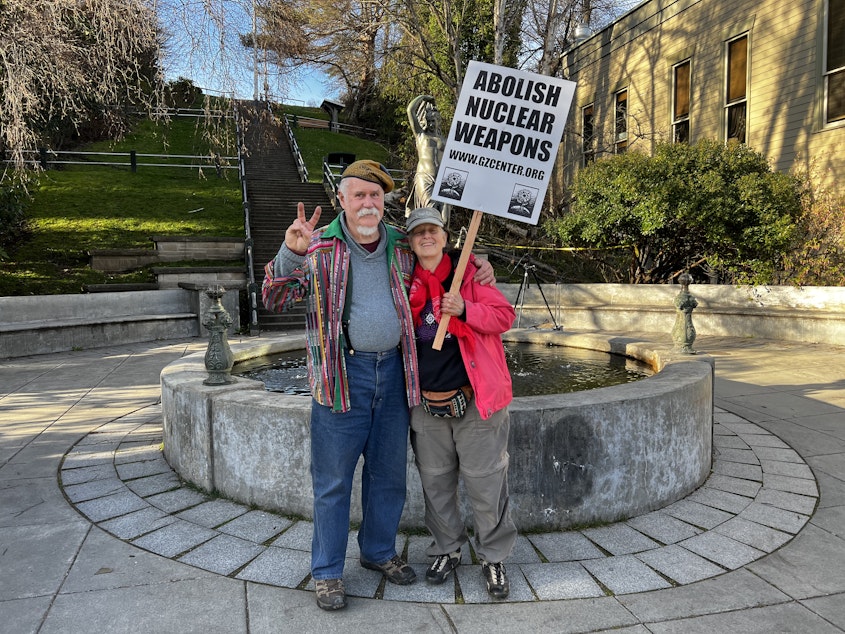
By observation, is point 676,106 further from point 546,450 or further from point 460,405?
point 460,405

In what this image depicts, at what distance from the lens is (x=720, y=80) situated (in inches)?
533

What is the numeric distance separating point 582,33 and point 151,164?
1620 cm

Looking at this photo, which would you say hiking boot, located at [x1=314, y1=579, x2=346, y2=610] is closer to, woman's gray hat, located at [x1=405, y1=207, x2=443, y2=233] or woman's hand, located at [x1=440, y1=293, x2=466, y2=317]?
woman's hand, located at [x1=440, y1=293, x2=466, y2=317]

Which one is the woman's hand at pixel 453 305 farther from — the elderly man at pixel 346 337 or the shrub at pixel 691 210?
the shrub at pixel 691 210

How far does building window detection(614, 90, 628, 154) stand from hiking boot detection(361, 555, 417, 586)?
16.4 meters

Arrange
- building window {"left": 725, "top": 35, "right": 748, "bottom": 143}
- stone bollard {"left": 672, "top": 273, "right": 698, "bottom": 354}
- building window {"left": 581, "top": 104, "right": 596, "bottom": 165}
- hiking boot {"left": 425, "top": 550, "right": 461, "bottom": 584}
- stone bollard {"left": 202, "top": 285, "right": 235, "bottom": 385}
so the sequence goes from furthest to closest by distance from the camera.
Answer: building window {"left": 581, "top": 104, "right": 596, "bottom": 165}, building window {"left": 725, "top": 35, "right": 748, "bottom": 143}, stone bollard {"left": 672, "top": 273, "right": 698, "bottom": 354}, stone bollard {"left": 202, "top": 285, "right": 235, "bottom": 385}, hiking boot {"left": 425, "top": 550, "right": 461, "bottom": 584}

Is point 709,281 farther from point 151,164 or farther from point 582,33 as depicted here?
point 151,164

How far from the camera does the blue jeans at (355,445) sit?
2.56 meters

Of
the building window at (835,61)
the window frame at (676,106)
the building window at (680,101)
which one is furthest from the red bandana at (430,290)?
the building window at (680,101)

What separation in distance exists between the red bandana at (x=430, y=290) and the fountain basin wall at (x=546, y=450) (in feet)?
2.92

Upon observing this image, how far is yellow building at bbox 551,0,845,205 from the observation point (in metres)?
11.0

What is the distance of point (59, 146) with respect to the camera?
2167 centimetres

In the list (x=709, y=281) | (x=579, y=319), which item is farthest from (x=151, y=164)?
(x=709, y=281)

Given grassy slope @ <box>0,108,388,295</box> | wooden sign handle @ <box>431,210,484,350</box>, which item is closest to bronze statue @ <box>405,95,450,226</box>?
grassy slope @ <box>0,108,388,295</box>
